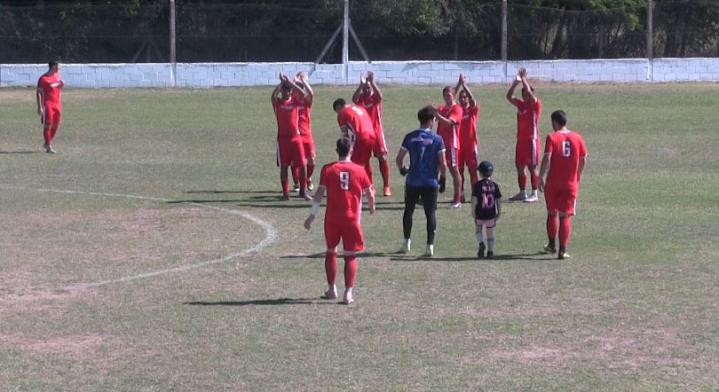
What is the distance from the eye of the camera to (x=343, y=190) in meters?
12.8

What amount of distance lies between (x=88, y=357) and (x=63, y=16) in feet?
126

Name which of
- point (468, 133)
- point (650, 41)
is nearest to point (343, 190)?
point (468, 133)

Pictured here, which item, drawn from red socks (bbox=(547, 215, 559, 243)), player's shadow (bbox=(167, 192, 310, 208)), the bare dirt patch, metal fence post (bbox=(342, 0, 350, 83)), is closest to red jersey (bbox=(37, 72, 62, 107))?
player's shadow (bbox=(167, 192, 310, 208))

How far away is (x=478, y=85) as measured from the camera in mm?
42750

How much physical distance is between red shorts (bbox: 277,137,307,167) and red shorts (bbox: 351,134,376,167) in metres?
2.08

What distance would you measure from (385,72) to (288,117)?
22338 mm

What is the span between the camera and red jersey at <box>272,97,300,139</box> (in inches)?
820

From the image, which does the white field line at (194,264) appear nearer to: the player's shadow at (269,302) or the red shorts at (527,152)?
the player's shadow at (269,302)

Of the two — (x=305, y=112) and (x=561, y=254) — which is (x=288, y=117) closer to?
(x=305, y=112)

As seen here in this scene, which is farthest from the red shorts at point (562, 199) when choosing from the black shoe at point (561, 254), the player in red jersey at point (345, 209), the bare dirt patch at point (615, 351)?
the bare dirt patch at point (615, 351)

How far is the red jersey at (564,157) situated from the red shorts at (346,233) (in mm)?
3443

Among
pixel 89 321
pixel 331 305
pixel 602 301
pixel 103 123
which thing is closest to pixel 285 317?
pixel 331 305

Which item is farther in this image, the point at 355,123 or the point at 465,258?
the point at 355,123

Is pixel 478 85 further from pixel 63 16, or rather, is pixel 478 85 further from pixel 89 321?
pixel 89 321
